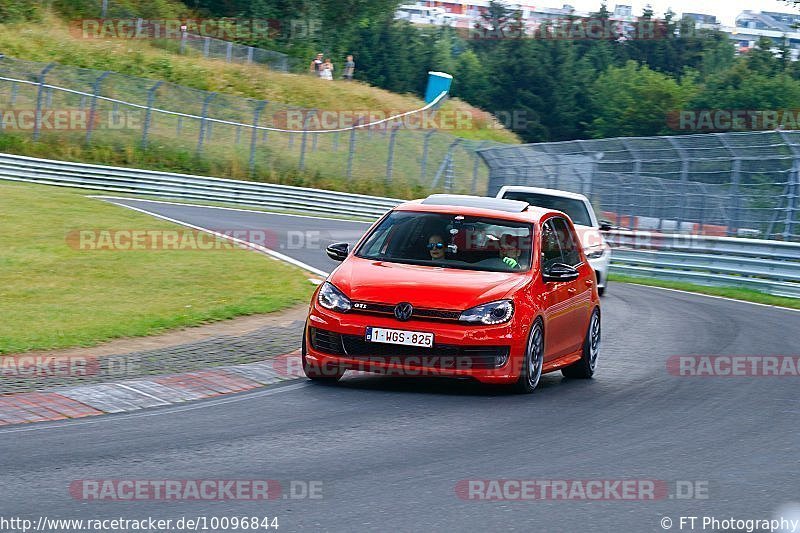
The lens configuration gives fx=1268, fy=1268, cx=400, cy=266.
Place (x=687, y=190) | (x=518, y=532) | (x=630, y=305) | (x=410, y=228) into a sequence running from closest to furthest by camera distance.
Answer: (x=518, y=532) → (x=410, y=228) → (x=630, y=305) → (x=687, y=190)

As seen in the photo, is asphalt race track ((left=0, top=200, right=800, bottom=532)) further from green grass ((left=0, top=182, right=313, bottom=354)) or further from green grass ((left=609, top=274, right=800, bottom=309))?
green grass ((left=609, top=274, right=800, bottom=309))

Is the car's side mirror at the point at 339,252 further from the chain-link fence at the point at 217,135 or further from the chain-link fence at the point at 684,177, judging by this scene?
the chain-link fence at the point at 217,135

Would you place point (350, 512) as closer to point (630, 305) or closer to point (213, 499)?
point (213, 499)

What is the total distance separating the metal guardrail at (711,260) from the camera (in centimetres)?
2239

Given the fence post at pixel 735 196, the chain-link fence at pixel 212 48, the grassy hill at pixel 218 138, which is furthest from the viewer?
the chain-link fence at pixel 212 48

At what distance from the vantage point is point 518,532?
226 inches

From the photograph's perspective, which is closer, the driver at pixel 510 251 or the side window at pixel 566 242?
the driver at pixel 510 251

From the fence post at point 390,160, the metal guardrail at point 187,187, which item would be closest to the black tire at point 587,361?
the metal guardrail at point 187,187

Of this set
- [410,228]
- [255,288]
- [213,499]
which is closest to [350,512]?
[213,499]

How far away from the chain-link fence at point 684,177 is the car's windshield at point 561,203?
4857mm

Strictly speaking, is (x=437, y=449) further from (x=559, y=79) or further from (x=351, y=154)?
(x=559, y=79)

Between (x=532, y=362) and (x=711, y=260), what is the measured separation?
15684mm

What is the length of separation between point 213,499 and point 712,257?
19820mm

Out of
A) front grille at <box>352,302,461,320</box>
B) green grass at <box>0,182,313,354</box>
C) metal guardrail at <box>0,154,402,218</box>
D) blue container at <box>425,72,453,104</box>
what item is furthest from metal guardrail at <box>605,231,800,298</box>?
blue container at <box>425,72,453,104</box>
